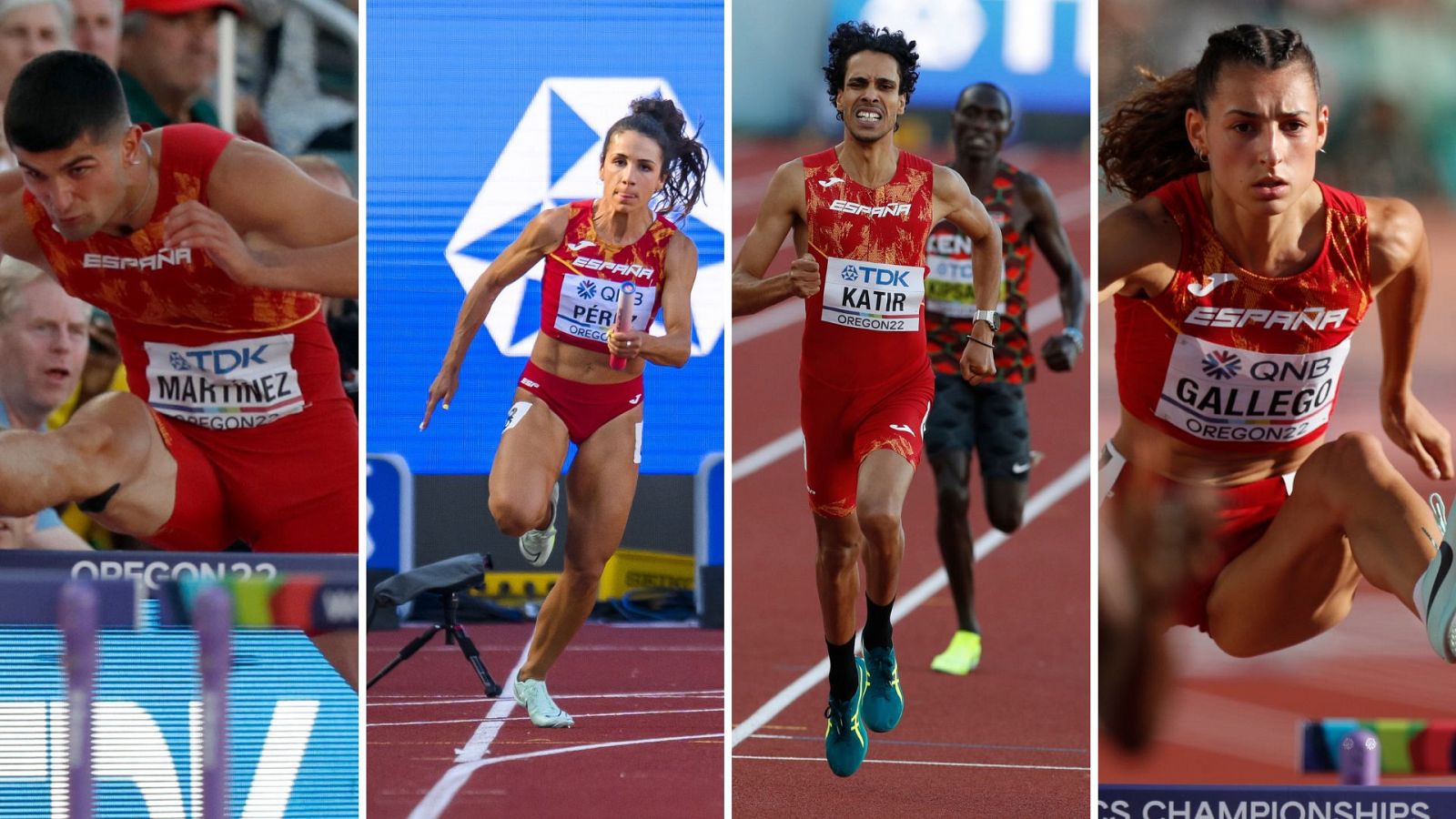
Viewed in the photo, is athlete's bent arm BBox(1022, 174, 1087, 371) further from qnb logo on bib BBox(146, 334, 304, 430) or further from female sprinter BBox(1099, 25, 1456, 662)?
qnb logo on bib BBox(146, 334, 304, 430)

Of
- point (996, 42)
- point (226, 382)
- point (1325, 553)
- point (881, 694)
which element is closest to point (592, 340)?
point (226, 382)

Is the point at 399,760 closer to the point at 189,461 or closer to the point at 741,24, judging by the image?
the point at 189,461

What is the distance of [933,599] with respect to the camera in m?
8.78

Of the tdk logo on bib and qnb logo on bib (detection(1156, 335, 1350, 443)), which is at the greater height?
the tdk logo on bib

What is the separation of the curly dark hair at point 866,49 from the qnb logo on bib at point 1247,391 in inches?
40.6

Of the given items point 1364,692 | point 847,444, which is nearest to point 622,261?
point 847,444

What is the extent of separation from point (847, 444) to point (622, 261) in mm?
804

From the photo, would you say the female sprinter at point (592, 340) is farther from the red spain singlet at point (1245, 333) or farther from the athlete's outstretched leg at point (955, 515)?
the athlete's outstretched leg at point (955, 515)

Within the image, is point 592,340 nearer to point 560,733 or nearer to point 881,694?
point 560,733

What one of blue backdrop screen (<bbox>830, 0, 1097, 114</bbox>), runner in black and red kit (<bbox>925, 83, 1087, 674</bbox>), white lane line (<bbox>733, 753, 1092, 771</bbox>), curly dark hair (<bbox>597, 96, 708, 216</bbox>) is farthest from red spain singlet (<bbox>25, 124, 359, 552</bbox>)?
runner in black and red kit (<bbox>925, 83, 1087, 674</bbox>)

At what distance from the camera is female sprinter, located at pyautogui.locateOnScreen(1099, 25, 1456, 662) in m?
4.84

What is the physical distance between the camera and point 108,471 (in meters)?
5.13

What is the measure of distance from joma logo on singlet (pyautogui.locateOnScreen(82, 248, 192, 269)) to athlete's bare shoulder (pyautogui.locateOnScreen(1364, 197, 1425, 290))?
3.18 metres

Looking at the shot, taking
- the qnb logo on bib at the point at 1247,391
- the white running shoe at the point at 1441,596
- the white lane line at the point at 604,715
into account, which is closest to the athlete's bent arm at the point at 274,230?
the white lane line at the point at 604,715
